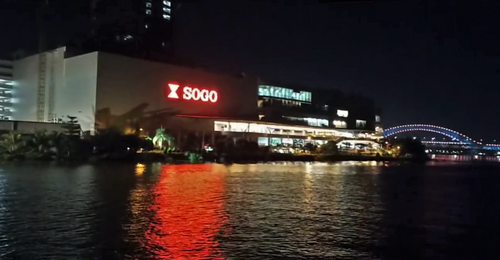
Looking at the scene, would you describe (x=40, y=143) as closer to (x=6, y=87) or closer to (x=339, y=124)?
(x=6, y=87)

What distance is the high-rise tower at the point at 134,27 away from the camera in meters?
77.8

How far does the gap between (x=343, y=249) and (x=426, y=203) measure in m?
7.87

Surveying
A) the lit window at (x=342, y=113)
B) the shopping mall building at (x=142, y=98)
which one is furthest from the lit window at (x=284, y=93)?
the lit window at (x=342, y=113)

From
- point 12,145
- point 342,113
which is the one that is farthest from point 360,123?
point 12,145

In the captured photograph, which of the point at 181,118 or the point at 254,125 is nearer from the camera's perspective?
the point at 181,118

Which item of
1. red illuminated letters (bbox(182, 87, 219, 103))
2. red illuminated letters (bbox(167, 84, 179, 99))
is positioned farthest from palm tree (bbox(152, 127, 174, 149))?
red illuminated letters (bbox(182, 87, 219, 103))

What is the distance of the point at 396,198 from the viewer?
15.5 m

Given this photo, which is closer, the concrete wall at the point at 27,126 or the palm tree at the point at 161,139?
the concrete wall at the point at 27,126

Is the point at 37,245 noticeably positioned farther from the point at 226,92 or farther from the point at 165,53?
the point at 165,53

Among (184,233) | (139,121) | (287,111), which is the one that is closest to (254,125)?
(287,111)

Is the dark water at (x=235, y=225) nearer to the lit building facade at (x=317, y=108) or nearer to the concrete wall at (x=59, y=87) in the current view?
the concrete wall at (x=59, y=87)

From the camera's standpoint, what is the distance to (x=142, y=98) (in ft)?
182

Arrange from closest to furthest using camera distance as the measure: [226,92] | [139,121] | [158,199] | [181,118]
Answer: [158,199]
[139,121]
[181,118]
[226,92]

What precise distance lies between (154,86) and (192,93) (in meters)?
5.46
